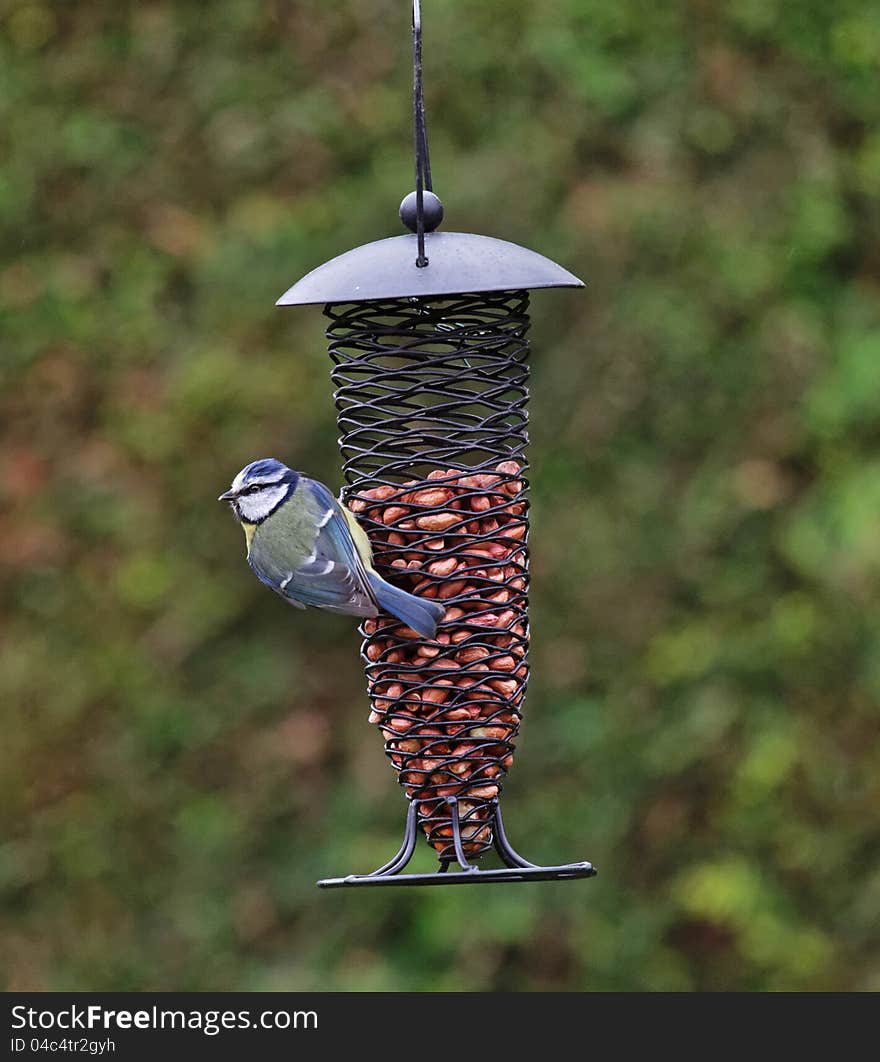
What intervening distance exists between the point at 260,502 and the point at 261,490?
0.03 metres

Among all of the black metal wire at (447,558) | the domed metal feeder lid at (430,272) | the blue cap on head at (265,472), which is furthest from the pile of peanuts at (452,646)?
the domed metal feeder lid at (430,272)

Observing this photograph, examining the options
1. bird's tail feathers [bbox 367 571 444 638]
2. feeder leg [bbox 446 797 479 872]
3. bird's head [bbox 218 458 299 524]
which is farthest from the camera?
bird's head [bbox 218 458 299 524]

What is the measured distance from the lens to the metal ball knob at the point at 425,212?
3191mm

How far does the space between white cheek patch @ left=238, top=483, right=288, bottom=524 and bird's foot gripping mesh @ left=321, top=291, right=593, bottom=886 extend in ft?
0.53

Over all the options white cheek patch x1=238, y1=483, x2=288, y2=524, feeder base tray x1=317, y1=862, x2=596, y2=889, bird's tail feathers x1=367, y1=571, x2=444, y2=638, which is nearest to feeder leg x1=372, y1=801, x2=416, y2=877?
feeder base tray x1=317, y1=862, x2=596, y2=889

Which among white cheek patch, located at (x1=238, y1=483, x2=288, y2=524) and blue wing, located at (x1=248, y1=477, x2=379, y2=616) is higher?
white cheek patch, located at (x1=238, y1=483, x2=288, y2=524)

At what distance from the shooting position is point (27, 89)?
651cm

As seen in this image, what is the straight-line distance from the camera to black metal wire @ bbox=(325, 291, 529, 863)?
11.0 feet

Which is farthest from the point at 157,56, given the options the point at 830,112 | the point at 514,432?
the point at 514,432

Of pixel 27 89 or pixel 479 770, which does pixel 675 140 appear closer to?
pixel 27 89

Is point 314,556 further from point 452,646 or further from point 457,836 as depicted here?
point 457,836

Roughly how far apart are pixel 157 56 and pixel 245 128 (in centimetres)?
48

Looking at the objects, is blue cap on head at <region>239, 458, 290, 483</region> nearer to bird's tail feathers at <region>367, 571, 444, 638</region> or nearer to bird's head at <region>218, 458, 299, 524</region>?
bird's head at <region>218, 458, 299, 524</region>

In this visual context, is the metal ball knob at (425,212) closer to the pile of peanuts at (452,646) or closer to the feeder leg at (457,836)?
the pile of peanuts at (452,646)
